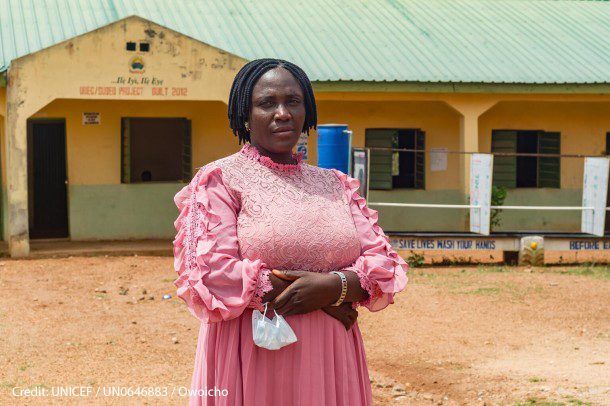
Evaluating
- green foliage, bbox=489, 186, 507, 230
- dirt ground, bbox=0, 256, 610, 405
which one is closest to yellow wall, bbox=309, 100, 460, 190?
green foliage, bbox=489, 186, 507, 230

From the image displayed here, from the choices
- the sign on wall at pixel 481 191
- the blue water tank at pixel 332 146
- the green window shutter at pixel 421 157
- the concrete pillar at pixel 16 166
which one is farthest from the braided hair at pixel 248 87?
the green window shutter at pixel 421 157

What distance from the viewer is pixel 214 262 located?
9.91 feet

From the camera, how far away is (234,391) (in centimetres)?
313

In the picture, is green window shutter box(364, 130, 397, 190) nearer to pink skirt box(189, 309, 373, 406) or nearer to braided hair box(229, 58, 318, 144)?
braided hair box(229, 58, 318, 144)

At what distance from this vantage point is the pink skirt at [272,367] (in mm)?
3135

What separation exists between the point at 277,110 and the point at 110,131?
1216 cm

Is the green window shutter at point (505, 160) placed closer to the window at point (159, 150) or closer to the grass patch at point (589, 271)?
the grass patch at point (589, 271)

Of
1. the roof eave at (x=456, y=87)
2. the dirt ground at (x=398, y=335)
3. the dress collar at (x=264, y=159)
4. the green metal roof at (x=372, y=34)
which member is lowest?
the dirt ground at (x=398, y=335)

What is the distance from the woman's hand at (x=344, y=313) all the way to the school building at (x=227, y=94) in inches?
409

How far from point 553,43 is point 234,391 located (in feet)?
49.8

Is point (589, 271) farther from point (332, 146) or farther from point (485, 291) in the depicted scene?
point (332, 146)

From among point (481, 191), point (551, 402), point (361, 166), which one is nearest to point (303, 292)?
point (551, 402)

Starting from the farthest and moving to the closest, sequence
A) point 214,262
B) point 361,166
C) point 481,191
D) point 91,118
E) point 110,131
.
→ point 110,131, point 91,118, point 481,191, point 361,166, point 214,262

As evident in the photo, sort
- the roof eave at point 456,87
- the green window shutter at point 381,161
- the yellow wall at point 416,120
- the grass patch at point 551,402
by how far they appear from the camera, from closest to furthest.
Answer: the grass patch at point 551,402 < the roof eave at point 456,87 < the yellow wall at point 416,120 < the green window shutter at point 381,161
